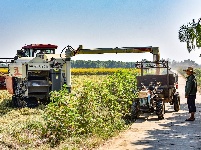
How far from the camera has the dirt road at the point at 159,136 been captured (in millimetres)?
7516

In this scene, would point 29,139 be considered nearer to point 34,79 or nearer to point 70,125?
point 70,125

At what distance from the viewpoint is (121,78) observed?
14164 mm

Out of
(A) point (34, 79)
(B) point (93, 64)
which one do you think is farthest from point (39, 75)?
(B) point (93, 64)

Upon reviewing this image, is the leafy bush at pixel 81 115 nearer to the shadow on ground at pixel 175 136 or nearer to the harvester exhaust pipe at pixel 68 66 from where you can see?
the shadow on ground at pixel 175 136

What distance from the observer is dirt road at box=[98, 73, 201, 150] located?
24.7 feet

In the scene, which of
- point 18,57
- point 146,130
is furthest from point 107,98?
point 18,57

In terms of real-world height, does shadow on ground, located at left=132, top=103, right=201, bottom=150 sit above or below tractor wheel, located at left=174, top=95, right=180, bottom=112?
below

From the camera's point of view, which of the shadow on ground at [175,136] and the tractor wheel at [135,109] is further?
the tractor wheel at [135,109]

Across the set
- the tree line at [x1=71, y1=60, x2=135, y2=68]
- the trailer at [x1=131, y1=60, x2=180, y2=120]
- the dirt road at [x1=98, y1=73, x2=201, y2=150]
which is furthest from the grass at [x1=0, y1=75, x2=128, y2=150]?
the tree line at [x1=71, y1=60, x2=135, y2=68]

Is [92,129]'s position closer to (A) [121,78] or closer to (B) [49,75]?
(A) [121,78]

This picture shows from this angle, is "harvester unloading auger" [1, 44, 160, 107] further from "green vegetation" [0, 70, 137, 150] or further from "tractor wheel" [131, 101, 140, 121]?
"tractor wheel" [131, 101, 140, 121]

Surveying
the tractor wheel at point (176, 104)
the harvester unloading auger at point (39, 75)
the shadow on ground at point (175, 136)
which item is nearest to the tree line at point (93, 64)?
the harvester unloading auger at point (39, 75)

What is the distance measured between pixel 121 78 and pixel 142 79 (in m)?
1.03

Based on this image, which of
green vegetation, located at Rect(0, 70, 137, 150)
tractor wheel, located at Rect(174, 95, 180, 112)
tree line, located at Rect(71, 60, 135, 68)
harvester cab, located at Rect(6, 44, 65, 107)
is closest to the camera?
green vegetation, located at Rect(0, 70, 137, 150)
